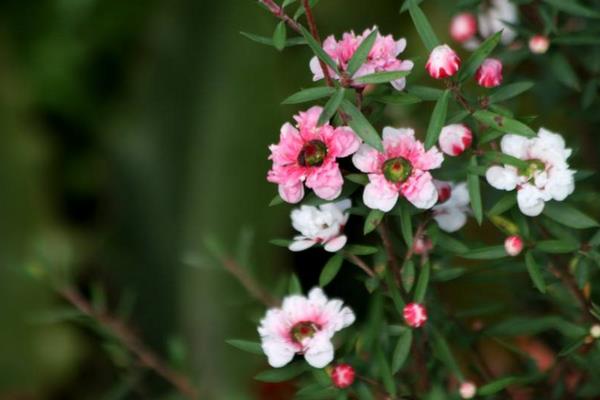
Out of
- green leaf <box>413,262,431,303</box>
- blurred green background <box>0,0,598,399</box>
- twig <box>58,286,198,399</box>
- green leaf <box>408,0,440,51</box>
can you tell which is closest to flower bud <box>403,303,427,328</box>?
green leaf <box>413,262,431,303</box>

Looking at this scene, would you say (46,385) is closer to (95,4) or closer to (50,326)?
(50,326)

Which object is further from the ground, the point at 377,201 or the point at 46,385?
the point at 46,385

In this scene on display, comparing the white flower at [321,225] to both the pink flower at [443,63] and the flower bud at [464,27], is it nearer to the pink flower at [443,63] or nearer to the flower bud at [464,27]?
the pink flower at [443,63]

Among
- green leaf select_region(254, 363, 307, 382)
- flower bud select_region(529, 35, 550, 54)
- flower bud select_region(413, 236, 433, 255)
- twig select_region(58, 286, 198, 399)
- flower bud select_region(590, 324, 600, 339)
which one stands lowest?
flower bud select_region(590, 324, 600, 339)

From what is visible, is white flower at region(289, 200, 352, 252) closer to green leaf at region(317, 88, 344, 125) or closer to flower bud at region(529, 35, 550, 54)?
green leaf at region(317, 88, 344, 125)

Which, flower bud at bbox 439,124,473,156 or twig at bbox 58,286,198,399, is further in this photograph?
twig at bbox 58,286,198,399

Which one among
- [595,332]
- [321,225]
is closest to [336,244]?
[321,225]

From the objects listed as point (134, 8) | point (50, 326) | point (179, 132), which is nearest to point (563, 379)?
point (179, 132)
